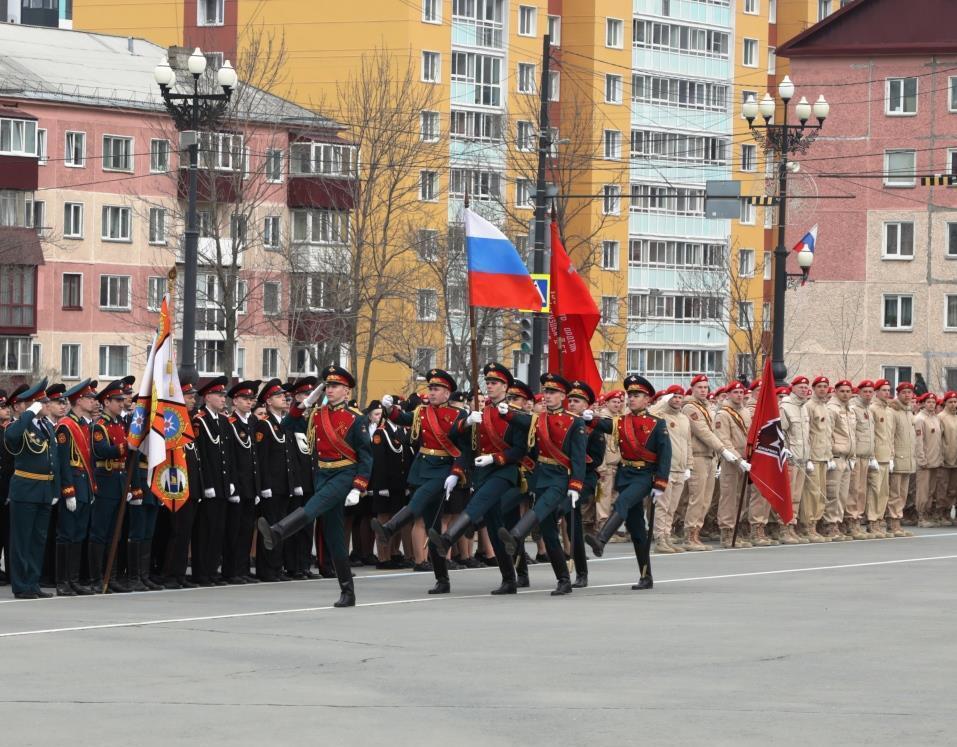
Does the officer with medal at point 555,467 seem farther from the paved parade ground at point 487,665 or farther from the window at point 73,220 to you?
the window at point 73,220

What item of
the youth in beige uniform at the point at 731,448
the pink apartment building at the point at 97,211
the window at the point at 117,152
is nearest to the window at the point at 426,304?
the pink apartment building at the point at 97,211

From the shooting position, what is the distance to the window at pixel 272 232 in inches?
2446

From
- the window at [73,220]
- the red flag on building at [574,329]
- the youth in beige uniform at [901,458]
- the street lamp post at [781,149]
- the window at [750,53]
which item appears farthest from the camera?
the window at [750,53]

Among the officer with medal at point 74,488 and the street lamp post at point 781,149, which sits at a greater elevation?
the street lamp post at point 781,149

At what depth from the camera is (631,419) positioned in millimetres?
19422

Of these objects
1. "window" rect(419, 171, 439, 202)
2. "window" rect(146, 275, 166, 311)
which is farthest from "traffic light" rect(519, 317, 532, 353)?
"window" rect(146, 275, 166, 311)

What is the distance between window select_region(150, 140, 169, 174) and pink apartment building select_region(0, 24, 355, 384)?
0.10 m

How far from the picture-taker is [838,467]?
89.9ft

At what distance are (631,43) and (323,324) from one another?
37.6 m

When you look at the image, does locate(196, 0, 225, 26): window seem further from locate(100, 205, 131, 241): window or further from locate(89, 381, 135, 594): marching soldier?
locate(89, 381, 135, 594): marching soldier

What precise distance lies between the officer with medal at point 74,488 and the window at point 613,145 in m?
69.4

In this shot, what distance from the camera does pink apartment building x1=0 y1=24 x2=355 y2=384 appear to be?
63469mm

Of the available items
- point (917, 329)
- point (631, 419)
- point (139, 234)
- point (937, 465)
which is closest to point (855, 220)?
point (917, 329)

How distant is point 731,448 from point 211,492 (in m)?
8.50
